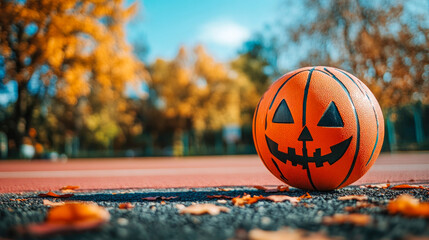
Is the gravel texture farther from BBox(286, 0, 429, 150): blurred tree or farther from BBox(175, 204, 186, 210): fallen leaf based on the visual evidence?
BBox(286, 0, 429, 150): blurred tree

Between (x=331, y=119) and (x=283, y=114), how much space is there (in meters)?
0.45

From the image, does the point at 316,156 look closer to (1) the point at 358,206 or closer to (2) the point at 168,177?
(1) the point at 358,206

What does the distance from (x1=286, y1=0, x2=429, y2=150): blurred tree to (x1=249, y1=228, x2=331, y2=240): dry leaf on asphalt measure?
15921 mm

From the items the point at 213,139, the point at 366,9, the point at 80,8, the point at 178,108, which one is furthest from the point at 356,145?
the point at 178,108

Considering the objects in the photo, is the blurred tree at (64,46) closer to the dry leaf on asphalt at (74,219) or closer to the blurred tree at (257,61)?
the dry leaf on asphalt at (74,219)

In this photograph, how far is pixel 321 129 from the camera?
2844mm

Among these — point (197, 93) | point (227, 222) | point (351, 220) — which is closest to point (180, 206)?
point (227, 222)

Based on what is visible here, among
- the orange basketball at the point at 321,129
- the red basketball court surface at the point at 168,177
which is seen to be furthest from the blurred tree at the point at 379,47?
the orange basketball at the point at 321,129

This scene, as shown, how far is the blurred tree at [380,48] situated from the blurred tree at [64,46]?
10.5 metres

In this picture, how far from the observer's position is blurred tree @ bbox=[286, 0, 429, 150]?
15.9 meters

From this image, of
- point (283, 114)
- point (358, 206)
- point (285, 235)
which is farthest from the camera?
point (283, 114)

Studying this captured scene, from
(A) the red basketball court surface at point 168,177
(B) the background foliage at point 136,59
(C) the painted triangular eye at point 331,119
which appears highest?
(B) the background foliage at point 136,59

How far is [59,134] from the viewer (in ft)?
96.4

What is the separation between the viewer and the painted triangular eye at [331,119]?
285cm
